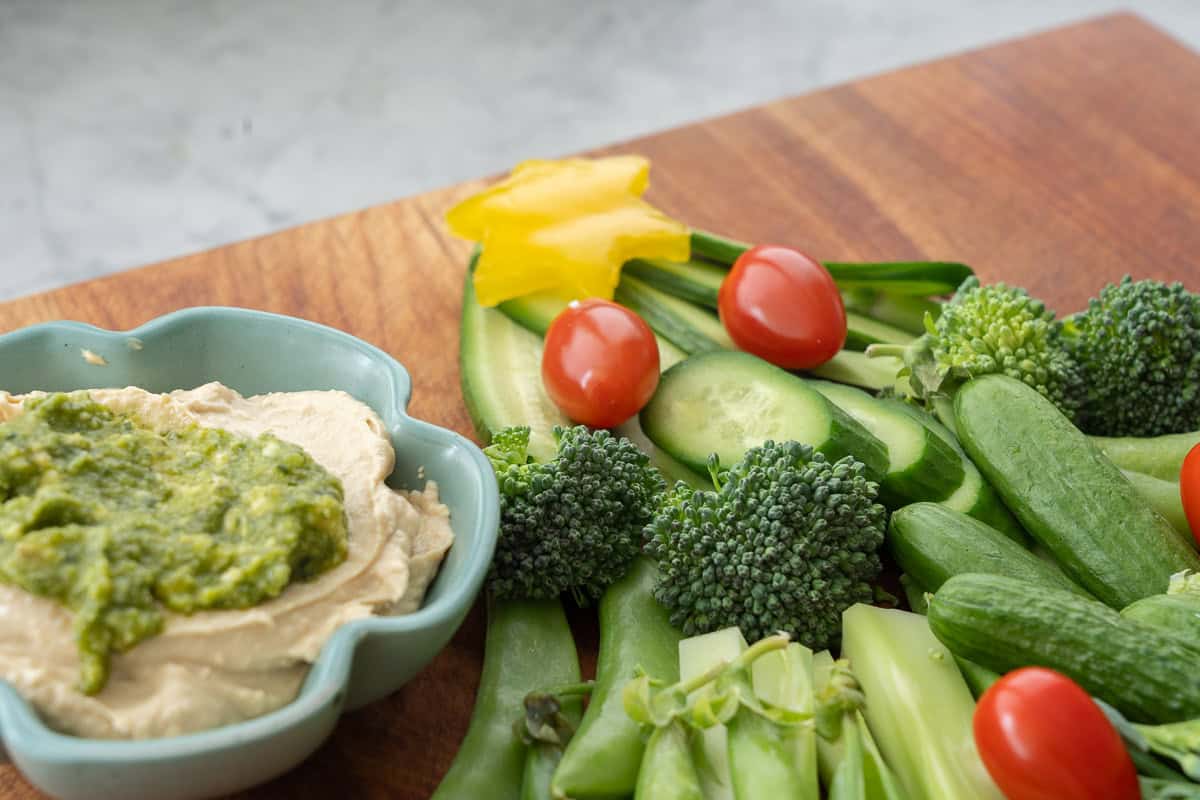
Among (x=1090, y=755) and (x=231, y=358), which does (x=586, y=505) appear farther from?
(x=1090, y=755)

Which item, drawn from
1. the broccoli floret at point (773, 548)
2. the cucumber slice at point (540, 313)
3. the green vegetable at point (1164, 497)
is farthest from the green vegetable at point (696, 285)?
the broccoli floret at point (773, 548)

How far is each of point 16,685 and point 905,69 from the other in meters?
3.61

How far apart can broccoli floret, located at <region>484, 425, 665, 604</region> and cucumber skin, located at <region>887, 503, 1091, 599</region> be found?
1.73ft

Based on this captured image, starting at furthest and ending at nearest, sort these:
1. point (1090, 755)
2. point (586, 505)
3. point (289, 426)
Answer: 1. point (586, 505)
2. point (289, 426)
3. point (1090, 755)

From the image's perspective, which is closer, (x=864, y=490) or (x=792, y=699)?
(x=792, y=699)

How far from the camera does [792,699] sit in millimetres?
2217

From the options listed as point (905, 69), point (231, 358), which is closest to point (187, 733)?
point (231, 358)

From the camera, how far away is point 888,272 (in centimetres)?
330

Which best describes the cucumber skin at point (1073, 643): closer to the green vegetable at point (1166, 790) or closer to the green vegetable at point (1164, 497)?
the green vegetable at point (1166, 790)

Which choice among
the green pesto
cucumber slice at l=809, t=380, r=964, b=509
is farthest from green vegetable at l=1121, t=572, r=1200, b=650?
the green pesto

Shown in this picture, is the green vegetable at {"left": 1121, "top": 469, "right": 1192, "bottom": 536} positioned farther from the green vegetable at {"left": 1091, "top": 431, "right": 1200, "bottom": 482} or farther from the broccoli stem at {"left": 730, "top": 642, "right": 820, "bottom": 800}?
the broccoli stem at {"left": 730, "top": 642, "right": 820, "bottom": 800}

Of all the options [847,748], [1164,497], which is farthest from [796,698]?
[1164,497]

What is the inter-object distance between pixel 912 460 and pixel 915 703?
63 cm

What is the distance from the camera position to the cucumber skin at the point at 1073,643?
2068 millimetres
